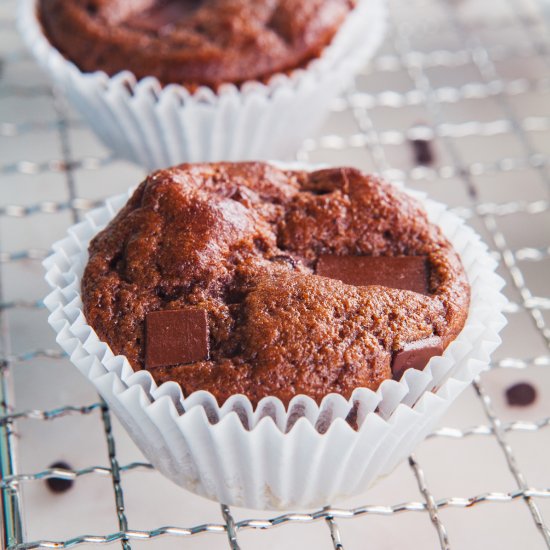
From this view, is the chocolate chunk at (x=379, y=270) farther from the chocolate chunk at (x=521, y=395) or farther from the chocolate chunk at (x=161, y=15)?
the chocolate chunk at (x=161, y=15)

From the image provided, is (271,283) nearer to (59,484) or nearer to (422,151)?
(59,484)

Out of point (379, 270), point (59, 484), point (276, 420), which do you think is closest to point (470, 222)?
point (379, 270)

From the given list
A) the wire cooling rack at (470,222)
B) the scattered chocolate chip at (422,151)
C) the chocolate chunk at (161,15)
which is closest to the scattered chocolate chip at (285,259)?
the wire cooling rack at (470,222)

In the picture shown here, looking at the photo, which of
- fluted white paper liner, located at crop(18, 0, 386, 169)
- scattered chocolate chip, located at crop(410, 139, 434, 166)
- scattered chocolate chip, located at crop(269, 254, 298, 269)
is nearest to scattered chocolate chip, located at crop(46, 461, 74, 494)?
scattered chocolate chip, located at crop(269, 254, 298, 269)

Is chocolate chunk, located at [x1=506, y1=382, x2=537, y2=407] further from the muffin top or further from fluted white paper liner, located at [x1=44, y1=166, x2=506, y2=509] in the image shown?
the muffin top

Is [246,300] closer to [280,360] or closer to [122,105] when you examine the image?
[280,360]

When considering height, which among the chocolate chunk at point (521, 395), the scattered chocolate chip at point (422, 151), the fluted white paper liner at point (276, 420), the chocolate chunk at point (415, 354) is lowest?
the chocolate chunk at point (521, 395)
